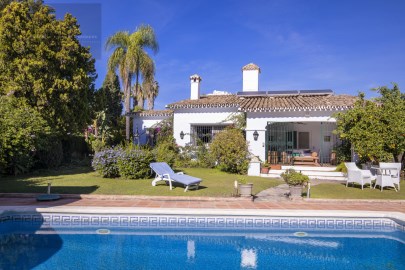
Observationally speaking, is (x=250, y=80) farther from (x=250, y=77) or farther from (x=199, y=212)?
(x=199, y=212)

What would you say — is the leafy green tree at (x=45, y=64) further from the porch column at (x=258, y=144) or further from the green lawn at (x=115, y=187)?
the porch column at (x=258, y=144)

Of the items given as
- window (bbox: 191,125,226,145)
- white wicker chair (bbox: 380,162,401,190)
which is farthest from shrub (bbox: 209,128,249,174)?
white wicker chair (bbox: 380,162,401,190)

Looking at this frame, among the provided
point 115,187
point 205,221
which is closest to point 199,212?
point 205,221

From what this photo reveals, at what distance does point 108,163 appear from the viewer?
14.4 m

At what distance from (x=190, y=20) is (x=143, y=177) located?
40.1 ft

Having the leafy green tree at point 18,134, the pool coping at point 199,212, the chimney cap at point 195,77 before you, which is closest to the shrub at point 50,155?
the leafy green tree at point 18,134

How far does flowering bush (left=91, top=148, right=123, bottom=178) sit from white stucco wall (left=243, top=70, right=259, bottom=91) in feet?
48.3

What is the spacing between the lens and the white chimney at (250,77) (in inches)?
1020

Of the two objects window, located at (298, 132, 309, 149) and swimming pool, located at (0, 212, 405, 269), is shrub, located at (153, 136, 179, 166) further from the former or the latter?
window, located at (298, 132, 309, 149)

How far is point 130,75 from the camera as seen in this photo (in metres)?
25.5

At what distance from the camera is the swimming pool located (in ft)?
20.5

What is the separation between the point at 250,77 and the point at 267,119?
7223mm

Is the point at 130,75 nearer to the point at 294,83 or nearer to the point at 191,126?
the point at 191,126

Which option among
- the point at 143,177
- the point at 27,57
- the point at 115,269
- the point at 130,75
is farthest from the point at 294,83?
the point at 115,269
